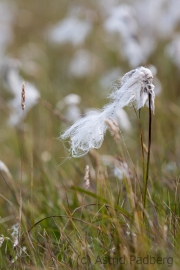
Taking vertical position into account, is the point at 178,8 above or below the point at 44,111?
above

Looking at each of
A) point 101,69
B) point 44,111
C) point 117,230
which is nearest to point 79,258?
point 117,230

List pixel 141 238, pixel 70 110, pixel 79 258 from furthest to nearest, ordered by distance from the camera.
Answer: pixel 70 110, pixel 79 258, pixel 141 238

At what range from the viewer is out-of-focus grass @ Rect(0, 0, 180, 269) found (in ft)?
5.41

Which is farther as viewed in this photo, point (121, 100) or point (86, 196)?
point (86, 196)

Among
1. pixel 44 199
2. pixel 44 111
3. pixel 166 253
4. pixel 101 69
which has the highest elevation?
pixel 101 69

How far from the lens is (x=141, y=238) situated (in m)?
1.53

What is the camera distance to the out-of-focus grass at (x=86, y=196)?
1648 mm

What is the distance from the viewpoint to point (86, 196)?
8.21 feet

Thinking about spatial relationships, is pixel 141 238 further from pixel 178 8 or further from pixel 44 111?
pixel 44 111

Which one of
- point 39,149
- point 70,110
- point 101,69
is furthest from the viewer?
point 101,69

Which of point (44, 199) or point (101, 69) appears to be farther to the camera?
point (101, 69)

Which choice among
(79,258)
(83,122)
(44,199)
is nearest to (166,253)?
(79,258)

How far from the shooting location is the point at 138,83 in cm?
155

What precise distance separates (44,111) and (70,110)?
3.70ft
